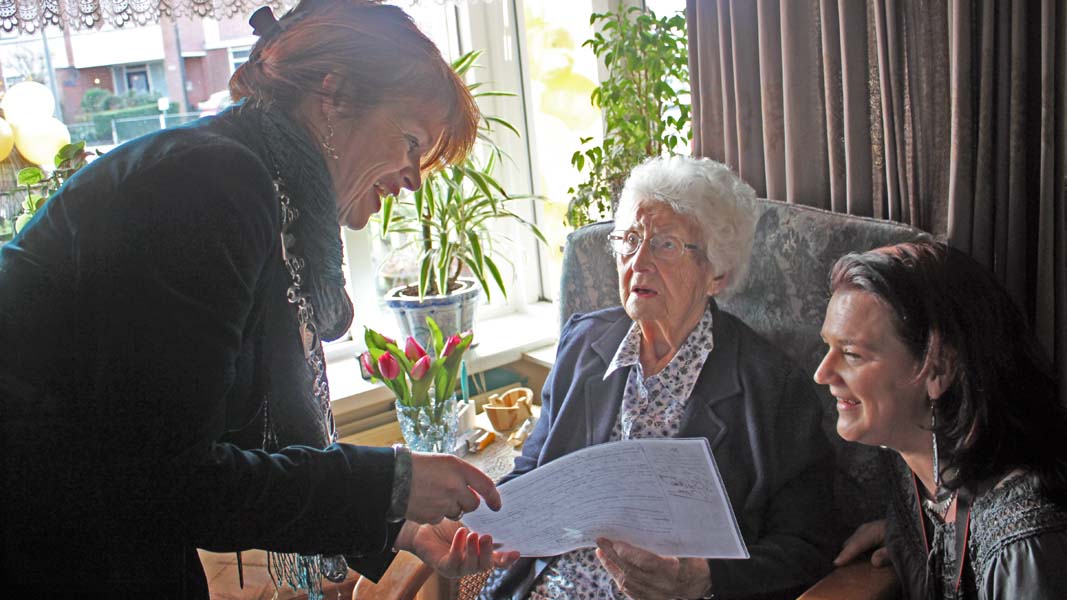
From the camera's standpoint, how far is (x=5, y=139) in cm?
208

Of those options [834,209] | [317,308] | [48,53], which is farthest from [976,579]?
[48,53]

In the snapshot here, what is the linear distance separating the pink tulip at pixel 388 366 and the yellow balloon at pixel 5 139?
3.21 ft

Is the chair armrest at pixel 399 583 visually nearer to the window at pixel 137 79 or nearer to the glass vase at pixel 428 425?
the glass vase at pixel 428 425

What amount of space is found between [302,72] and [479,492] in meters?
0.51

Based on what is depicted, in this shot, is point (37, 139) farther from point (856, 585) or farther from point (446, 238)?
point (856, 585)

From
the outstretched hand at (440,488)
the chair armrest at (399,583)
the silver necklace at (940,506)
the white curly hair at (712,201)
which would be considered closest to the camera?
the outstretched hand at (440,488)

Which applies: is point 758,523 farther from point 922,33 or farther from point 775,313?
point 922,33

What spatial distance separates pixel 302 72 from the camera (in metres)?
0.99

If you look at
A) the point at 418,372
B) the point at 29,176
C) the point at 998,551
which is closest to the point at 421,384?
the point at 418,372

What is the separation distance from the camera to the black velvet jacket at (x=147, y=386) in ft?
2.60

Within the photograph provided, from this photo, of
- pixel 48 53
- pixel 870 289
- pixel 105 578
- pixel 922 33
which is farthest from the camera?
pixel 48 53

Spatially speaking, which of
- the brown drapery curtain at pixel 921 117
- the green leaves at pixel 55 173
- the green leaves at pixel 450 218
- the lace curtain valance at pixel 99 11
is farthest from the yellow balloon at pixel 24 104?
the brown drapery curtain at pixel 921 117

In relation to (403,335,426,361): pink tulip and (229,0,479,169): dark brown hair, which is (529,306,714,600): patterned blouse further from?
(229,0,479,169): dark brown hair

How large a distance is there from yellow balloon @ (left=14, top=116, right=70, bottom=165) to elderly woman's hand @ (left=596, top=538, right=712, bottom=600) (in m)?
1.58
